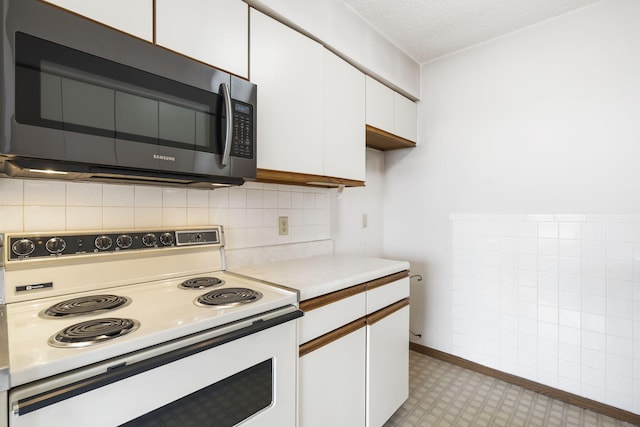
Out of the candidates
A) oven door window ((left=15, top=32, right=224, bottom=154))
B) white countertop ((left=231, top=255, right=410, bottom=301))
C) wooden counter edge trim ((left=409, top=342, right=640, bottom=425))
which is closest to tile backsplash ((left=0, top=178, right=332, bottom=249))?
white countertop ((left=231, top=255, right=410, bottom=301))

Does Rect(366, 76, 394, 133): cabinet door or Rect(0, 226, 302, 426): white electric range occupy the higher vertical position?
Rect(366, 76, 394, 133): cabinet door

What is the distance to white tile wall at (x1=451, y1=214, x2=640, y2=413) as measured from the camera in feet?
5.95

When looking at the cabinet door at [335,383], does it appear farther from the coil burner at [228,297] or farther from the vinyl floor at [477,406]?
the vinyl floor at [477,406]

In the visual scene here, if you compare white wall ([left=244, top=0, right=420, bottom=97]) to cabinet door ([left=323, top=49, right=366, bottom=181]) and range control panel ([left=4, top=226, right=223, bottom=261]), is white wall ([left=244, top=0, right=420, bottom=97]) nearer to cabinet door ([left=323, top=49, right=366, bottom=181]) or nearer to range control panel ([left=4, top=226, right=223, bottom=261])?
cabinet door ([left=323, top=49, right=366, bottom=181])

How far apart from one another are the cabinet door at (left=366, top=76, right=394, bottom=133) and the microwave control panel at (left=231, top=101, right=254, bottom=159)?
102 centimetres

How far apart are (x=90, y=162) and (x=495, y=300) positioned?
2.50 meters

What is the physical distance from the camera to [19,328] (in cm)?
83

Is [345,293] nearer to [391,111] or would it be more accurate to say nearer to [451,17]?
[391,111]

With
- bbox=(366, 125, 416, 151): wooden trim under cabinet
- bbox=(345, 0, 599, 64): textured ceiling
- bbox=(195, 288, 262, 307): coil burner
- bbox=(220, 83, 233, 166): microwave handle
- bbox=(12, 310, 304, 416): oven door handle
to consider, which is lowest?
bbox=(12, 310, 304, 416): oven door handle

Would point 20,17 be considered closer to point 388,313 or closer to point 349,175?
point 349,175

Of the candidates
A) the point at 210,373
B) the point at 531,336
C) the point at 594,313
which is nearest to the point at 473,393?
the point at 531,336

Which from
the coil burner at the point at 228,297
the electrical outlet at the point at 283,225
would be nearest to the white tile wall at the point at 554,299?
the electrical outlet at the point at 283,225

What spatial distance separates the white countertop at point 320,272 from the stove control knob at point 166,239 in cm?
35

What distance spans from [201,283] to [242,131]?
2.14ft
